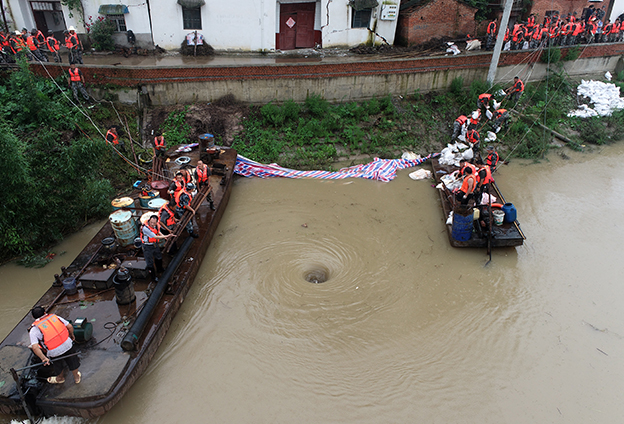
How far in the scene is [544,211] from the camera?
35.5 ft

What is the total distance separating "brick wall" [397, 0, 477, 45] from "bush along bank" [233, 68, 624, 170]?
12.2 feet

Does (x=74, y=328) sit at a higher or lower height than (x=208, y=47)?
lower

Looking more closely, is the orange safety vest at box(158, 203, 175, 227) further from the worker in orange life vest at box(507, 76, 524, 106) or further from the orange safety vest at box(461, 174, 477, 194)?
the worker in orange life vest at box(507, 76, 524, 106)

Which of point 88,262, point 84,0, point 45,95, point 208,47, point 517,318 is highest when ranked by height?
point 84,0

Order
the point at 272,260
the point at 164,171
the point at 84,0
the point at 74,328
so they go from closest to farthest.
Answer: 1. the point at 74,328
2. the point at 272,260
3. the point at 164,171
4. the point at 84,0

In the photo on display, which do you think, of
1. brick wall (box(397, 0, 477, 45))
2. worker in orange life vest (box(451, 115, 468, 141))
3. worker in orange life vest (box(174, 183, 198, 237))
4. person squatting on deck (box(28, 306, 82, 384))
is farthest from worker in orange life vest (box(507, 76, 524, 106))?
person squatting on deck (box(28, 306, 82, 384))

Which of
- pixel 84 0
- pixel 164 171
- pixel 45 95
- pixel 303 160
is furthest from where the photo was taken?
pixel 84 0

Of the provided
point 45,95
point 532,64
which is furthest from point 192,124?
point 532,64

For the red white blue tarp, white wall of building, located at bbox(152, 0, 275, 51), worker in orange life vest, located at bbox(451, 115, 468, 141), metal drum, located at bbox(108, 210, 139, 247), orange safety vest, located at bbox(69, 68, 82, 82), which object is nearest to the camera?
metal drum, located at bbox(108, 210, 139, 247)

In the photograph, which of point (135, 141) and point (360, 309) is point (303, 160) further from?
point (360, 309)

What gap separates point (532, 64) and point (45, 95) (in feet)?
59.2

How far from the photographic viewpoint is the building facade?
50.8ft

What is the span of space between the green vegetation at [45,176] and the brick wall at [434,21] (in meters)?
13.4

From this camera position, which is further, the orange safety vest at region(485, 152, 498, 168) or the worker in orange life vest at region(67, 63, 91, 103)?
the worker in orange life vest at region(67, 63, 91, 103)
